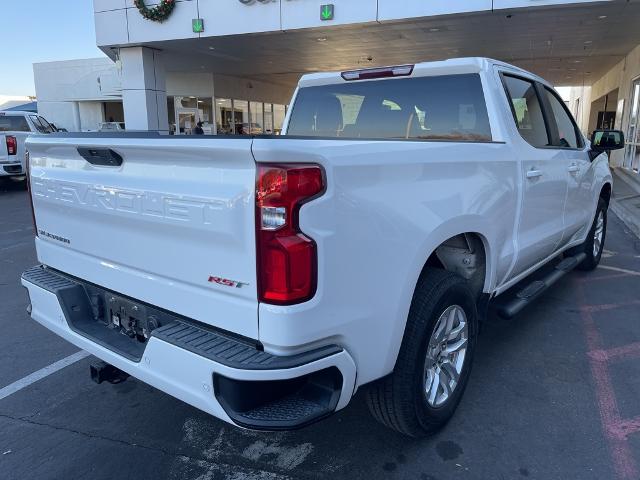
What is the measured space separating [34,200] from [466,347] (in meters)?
2.70

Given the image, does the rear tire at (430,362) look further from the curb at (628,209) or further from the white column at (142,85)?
the white column at (142,85)

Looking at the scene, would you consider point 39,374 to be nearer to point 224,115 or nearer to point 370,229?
A: point 370,229

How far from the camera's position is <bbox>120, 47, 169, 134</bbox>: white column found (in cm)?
1720

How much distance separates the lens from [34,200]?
3049 mm

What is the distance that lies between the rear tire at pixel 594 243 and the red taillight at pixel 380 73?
3.06 m

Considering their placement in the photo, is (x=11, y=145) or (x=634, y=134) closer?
(x=11, y=145)

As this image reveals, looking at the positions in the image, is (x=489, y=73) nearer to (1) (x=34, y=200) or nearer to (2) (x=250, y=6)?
(1) (x=34, y=200)

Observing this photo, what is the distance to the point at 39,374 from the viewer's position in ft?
11.8

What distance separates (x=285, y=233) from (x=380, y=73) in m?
2.26

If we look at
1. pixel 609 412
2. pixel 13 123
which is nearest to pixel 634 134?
pixel 609 412

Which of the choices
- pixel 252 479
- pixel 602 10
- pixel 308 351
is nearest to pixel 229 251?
pixel 308 351

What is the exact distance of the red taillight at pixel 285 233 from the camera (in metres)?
1.83

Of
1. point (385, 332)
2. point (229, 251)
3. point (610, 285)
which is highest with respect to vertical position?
point (229, 251)

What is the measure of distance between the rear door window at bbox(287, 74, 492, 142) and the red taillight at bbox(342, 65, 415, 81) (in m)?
0.04
